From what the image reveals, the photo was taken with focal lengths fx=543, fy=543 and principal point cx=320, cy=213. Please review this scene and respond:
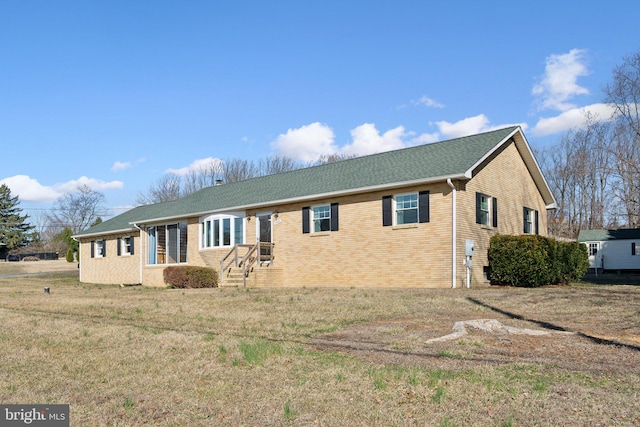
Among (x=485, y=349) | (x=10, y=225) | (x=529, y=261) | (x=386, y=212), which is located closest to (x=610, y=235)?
(x=529, y=261)

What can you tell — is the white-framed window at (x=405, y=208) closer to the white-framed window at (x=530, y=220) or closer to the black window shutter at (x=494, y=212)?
the black window shutter at (x=494, y=212)

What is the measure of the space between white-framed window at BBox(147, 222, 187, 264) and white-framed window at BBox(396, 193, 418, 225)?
13.1m

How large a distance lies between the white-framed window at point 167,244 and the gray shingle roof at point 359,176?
804 millimetres

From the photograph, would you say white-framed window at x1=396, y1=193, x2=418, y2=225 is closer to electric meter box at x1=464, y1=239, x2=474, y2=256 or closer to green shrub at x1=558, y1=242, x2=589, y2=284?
electric meter box at x1=464, y1=239, x2=474, y2=256

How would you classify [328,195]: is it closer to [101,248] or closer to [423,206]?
[423,206]

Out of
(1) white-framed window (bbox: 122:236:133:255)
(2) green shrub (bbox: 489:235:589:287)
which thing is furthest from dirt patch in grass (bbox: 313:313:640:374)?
(1) white-framed window (bbox: 122:236:133:255)

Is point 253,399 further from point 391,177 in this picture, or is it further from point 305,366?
point 391,177

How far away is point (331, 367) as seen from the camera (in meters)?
6.34

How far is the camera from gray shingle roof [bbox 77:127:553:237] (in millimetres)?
18500

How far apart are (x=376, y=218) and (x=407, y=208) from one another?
125 cm

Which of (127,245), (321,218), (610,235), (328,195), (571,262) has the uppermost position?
(328,195)

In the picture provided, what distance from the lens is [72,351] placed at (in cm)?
778

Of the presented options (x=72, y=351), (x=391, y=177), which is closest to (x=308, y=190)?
(x=391, y=177)

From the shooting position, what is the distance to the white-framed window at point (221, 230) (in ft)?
81.0
